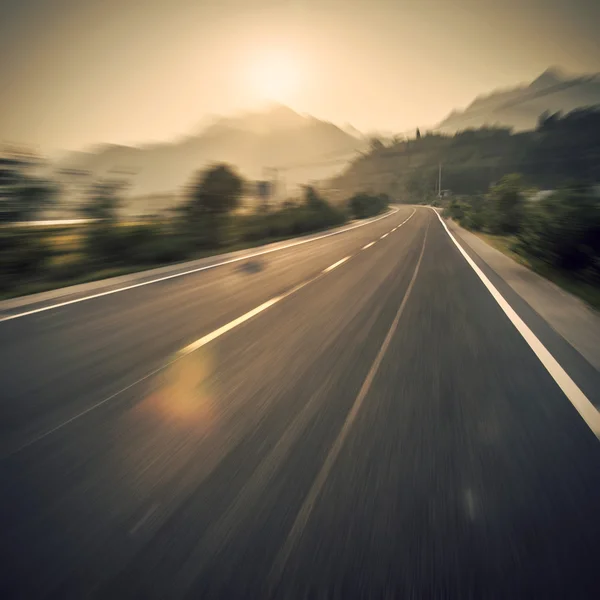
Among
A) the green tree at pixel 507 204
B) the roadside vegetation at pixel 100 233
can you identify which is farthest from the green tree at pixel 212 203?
the green tree at pixel 507 204

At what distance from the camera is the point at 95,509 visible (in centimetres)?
200

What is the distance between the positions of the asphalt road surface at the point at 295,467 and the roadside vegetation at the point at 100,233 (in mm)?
5466

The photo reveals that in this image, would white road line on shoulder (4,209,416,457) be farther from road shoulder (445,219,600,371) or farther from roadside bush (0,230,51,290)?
roadside bush (0,230,51,290)

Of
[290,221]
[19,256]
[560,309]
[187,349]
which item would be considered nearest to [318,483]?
[187,349]

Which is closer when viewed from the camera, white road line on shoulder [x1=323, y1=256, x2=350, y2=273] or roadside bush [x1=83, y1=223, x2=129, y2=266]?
white road line on shoulder [x1=323, y1=256, x2=350, y2=273]

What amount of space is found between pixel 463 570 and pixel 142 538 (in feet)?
4.77

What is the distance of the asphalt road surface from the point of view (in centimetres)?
165

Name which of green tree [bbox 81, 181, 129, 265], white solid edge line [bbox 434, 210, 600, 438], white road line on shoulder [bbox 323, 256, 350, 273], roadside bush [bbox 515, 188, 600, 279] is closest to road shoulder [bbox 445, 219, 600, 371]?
white solid edge line [bbox 434, 210, 600, 438]

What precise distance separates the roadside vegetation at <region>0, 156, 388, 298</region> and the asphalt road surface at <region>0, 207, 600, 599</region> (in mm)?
5466

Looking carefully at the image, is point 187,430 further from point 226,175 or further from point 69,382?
point 226,175

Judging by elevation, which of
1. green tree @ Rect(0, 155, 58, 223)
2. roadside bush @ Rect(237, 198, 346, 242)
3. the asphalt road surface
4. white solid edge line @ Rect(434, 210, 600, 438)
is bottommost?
roadside bush @ Rect(237, 198, 346, 242)

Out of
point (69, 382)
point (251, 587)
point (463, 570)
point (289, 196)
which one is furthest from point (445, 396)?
point (289, 196)

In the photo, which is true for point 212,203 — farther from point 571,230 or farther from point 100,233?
point 571,230

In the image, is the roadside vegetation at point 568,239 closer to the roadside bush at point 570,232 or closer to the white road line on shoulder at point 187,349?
the roadside bush at point 570,232
